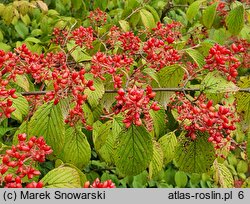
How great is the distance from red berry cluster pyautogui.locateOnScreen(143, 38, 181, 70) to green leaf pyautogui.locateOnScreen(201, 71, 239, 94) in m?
0.34

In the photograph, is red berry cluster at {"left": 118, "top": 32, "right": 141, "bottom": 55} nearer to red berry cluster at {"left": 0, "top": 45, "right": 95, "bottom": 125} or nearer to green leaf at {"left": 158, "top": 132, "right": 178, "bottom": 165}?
red berry cluster at {"left": 0, "top": 45, "right": 95, "bottom": 125}

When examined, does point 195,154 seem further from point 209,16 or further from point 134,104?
point 209,16

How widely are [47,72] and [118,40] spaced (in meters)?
0.77

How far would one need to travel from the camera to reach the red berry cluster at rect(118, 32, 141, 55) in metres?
2.15

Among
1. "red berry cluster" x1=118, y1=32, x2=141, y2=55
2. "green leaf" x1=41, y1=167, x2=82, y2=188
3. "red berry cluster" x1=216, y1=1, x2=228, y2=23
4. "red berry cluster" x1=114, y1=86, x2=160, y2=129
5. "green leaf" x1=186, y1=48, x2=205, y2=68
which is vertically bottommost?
"green leaf" x1=41, y1=167, x2=82, y2=188

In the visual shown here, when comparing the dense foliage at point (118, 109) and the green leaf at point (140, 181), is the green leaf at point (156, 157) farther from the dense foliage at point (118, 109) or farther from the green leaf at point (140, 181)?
the green leaf at point (140, 181)

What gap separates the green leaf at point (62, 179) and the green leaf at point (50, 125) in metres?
0.14

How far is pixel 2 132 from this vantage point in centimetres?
262

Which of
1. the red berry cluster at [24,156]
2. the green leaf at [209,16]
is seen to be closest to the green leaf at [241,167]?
the green leaf at [209,16]

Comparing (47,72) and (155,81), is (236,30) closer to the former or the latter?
(155,81)

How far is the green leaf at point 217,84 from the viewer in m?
1.47

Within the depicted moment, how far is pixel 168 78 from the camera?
5.58ft

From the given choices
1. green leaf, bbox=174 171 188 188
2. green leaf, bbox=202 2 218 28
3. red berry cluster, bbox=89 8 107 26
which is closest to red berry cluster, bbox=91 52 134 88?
green leaf, bbox=202 2 218 28

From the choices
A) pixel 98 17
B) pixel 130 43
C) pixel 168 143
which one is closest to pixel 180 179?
pixel 98 17
